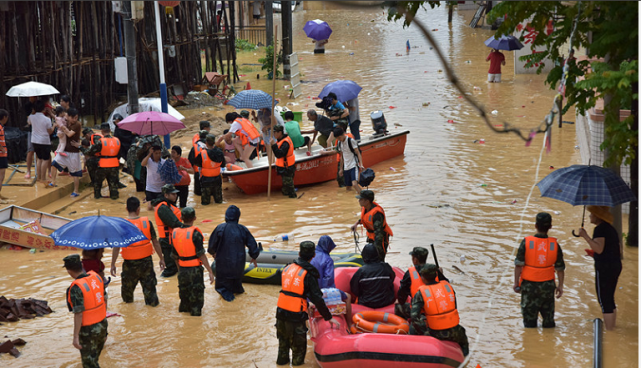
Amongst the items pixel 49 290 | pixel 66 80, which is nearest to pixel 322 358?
pixel 49 290

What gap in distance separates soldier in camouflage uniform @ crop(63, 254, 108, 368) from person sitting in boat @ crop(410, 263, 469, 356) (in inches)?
131

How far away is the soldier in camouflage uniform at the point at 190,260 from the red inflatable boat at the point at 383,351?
2.05 meters

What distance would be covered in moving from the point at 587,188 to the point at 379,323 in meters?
2.94

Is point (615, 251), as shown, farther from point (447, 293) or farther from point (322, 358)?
point (322, 358)

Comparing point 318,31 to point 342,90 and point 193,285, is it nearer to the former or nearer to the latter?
point 342,90

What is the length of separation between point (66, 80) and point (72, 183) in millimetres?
5239

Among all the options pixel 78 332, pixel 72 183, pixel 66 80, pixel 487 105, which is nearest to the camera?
pixel 78 332

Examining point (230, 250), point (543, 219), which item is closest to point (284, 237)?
point (230, 250)

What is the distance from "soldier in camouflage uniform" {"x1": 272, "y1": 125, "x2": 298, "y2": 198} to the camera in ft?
45.5

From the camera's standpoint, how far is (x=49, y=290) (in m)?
9.91

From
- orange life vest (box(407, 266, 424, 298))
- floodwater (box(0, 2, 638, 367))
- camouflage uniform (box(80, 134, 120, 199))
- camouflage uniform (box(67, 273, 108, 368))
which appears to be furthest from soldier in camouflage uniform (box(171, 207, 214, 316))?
camouflage uniform (box(80, 134, 120, 199))

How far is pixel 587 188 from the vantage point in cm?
827

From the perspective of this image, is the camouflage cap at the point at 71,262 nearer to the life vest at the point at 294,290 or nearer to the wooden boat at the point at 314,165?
the life vest at the point at 294,290

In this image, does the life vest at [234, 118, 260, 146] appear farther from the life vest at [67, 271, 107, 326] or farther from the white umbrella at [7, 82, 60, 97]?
the life vest at [67, 271, 107, 326]
